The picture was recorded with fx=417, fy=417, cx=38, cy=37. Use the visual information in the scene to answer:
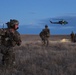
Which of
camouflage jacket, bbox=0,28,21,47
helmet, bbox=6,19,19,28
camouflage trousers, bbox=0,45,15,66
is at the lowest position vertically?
camouflage trousers, bbox=0,45,15,66

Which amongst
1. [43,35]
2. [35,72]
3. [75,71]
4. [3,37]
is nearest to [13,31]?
[3,37]

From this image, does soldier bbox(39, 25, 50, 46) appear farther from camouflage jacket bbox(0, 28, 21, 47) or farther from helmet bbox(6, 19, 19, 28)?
helmet bbox(6, 19, 19, 28)

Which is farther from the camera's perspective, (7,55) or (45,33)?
(45,33)

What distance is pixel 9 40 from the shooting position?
12.7m

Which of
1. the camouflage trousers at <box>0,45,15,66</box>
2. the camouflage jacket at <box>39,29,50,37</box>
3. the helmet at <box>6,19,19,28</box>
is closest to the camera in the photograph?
the helmet at <box>6,19,19,28</box>

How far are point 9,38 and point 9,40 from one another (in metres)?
0.08

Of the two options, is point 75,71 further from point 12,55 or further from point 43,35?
point 43,35

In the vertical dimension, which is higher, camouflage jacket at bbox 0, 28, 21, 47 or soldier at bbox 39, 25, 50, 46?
camouflage jacket at bbox 0, 28, 21, 47

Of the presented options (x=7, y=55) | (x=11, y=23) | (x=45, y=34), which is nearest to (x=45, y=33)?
(x=45, y=34)

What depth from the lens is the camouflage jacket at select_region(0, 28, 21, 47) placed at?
40.9 ft

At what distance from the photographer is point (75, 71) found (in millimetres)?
12305

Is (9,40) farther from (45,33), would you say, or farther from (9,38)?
(45,33)

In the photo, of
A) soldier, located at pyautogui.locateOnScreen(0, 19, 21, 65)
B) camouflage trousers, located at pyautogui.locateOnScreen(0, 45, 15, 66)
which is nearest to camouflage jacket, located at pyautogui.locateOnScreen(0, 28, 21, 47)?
soldier, located at pyautogui.locateOnScreen(0, 19, 21, 65)

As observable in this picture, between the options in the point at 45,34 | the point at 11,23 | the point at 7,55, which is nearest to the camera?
the point at 11,23
